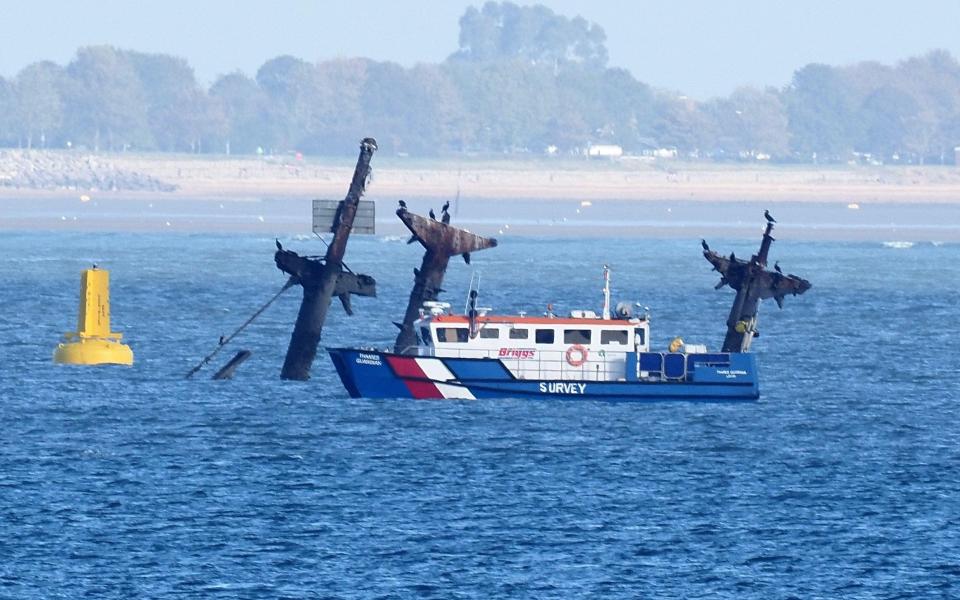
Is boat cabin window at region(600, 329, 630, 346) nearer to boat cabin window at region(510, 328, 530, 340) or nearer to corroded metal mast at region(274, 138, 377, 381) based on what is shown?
boat cabin window at region(510, 328, 530, 340)

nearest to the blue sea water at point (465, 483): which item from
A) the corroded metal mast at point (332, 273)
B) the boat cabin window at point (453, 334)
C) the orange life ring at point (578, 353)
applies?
the orange life ring at point (578, 353)

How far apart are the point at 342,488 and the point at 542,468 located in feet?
20.2

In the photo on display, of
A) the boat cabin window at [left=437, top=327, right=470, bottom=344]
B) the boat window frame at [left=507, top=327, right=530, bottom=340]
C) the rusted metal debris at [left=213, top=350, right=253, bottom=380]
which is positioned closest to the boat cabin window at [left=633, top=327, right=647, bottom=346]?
the boat window frame at [left=507, top=327, right=530, bottom=340]

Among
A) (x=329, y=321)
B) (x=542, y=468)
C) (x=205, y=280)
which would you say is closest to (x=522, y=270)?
(x=205, y=280)

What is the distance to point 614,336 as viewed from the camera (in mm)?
68375

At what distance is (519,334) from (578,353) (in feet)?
6.66

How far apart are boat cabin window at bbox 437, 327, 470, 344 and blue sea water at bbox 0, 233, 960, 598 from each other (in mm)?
2360

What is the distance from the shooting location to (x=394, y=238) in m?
199

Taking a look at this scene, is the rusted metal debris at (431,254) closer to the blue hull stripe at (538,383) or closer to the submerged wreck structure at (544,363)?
the submerged wreck structure at (544,363)

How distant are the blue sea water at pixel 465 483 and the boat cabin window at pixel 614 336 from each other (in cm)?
248

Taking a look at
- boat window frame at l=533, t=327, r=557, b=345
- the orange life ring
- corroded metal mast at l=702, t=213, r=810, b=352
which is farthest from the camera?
corroded metal mast at l=702, t=213, r=810, b=352

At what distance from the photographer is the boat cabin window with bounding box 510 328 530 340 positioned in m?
68.1

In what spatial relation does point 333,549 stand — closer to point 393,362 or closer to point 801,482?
point 801,482

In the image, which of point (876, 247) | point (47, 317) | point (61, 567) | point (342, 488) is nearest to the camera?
point (61, 567)
